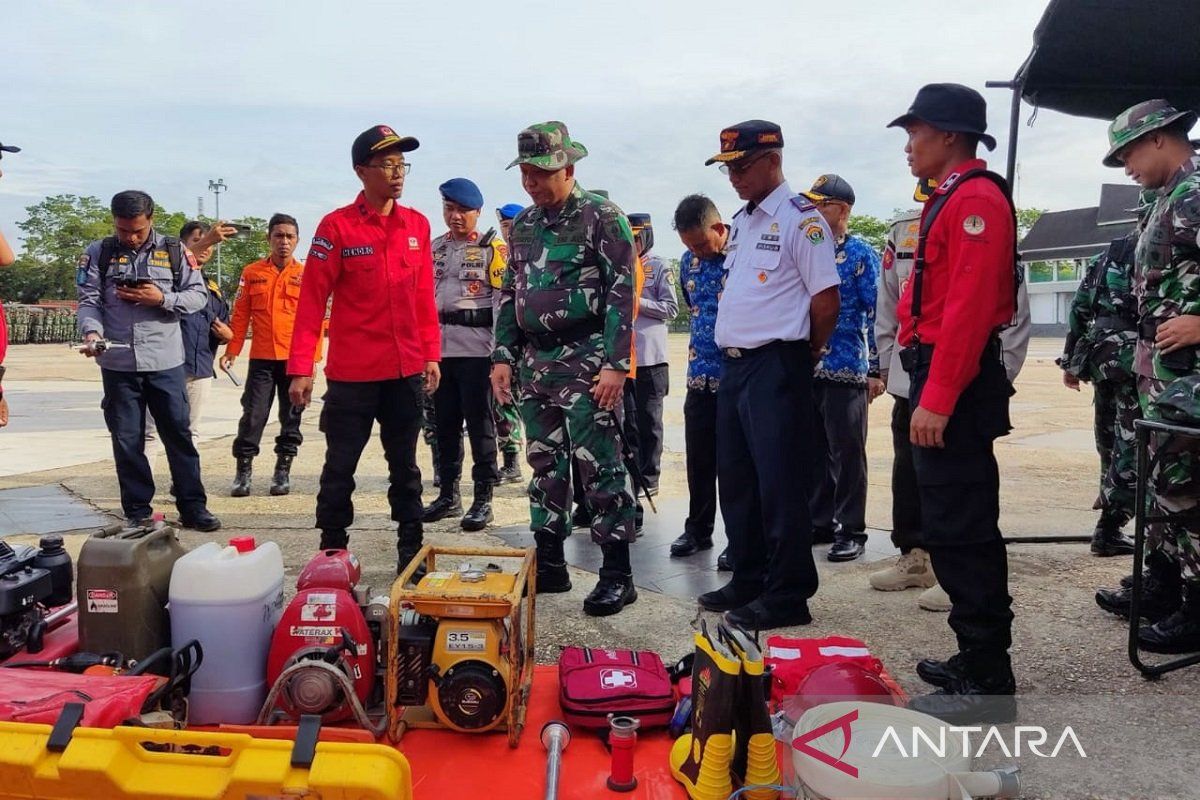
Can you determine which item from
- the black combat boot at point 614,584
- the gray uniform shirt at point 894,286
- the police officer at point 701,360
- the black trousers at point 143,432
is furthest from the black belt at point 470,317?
→ the gray uniform shirt at point 894,286

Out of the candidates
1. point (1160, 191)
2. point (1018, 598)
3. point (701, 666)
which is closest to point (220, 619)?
point (701, 666)

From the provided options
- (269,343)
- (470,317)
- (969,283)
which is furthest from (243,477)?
(969,283)

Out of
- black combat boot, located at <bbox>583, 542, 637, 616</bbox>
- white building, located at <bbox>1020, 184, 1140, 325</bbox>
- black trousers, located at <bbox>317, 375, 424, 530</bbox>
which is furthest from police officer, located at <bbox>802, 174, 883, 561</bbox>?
black trousers, located at <bbox>317, 375, 424, 530</bbox>

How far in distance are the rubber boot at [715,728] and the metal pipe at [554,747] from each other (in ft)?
1.19

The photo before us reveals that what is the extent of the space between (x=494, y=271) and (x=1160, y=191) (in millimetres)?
3868

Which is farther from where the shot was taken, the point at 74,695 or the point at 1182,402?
the point at 1182,402

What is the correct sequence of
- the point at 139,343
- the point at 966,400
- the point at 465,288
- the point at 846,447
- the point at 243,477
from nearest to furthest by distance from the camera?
1. the point at 966,400
2. the point at 846,447
3. the point at 139,343
4. the point at 465,288
5. the point at 243,477

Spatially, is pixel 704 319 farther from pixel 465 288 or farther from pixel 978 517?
pixel 978 517

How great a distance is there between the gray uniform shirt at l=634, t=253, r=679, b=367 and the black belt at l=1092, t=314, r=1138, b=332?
9.64 feet

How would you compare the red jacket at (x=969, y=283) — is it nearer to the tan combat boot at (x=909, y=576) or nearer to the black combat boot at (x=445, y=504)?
the tan combat boot at (x=909, y=576)

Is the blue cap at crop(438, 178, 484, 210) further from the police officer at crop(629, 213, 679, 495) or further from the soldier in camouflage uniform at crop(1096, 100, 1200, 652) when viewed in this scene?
the soldier in camouflage uniform at crop(1096, 100, 1200, 652)

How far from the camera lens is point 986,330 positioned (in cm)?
272

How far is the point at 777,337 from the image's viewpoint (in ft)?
11.9

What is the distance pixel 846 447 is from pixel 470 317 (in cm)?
258
